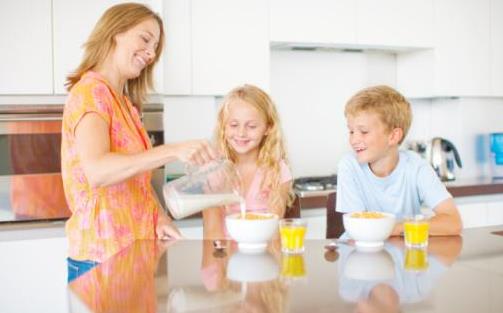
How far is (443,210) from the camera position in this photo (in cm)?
161

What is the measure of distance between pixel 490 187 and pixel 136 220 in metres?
2.42

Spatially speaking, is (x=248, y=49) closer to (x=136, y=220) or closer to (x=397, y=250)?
(x=136, y=220)

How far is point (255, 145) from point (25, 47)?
4.02ft

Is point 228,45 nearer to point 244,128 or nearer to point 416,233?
point 244,128

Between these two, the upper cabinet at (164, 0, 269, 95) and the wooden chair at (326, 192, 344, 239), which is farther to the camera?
the upper cabinet at (164, 0, 269, 95)

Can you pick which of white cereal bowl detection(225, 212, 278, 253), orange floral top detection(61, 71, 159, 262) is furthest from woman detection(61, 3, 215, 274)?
white cereal bowl detection(225, 212, 278, 253)

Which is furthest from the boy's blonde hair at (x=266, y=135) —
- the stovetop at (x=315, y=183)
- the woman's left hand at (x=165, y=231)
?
the stovetop at (x=315, y=183)

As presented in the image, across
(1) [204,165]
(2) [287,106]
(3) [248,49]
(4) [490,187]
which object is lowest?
(4) [490,187]

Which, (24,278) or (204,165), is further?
(24,278)

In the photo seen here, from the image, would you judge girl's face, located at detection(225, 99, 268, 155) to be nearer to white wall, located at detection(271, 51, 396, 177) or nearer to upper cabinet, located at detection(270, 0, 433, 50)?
upper cabinet, located at detection(270, 0, 433, 50)

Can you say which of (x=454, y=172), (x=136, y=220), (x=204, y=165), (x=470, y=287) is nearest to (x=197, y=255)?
(x=204, y=165)

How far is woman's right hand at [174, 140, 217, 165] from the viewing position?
54.2 inches

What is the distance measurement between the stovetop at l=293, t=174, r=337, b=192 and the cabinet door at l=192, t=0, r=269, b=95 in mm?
576

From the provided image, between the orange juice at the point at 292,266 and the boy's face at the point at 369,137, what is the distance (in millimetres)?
652
